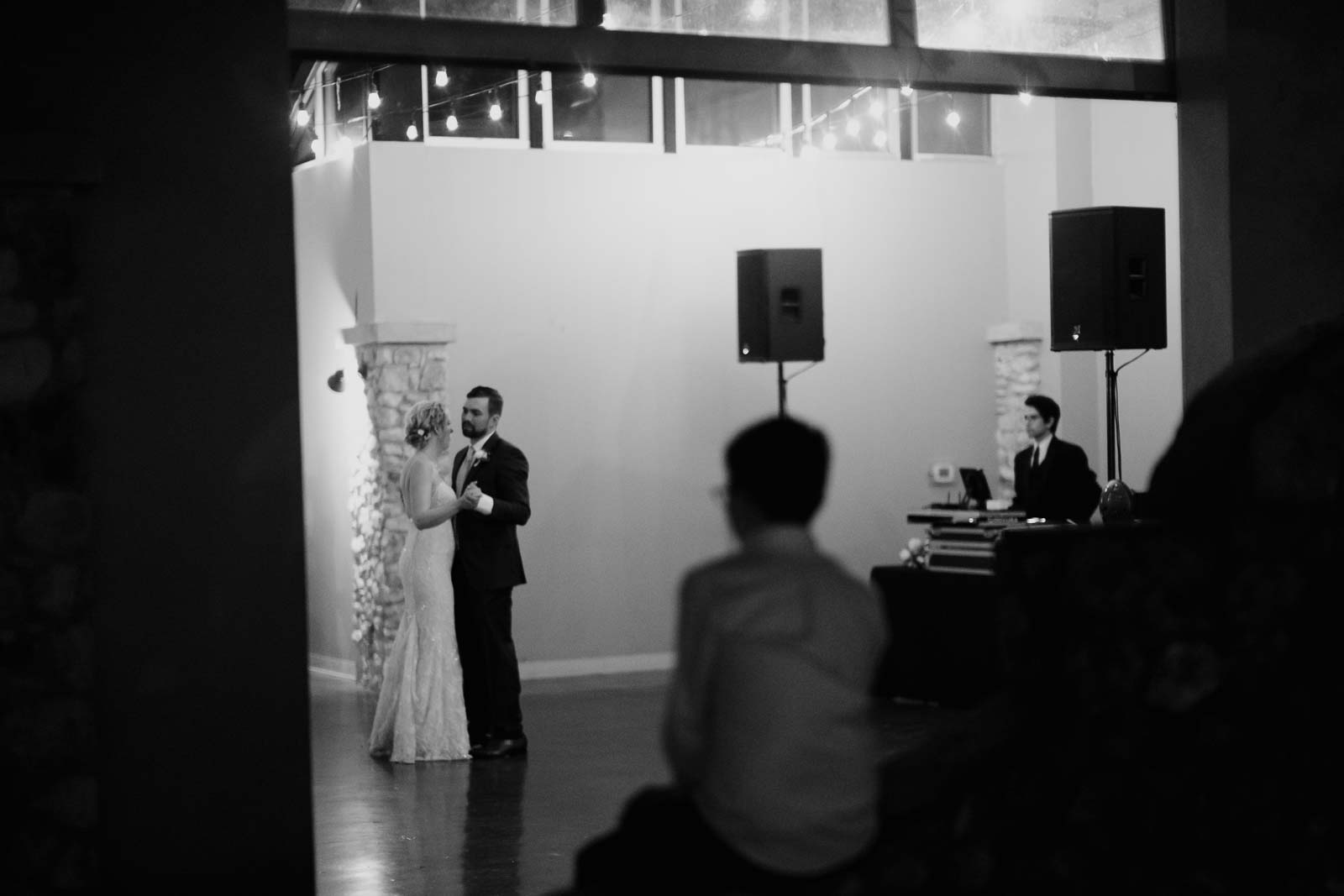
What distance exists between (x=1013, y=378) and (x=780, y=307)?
7.78 ft

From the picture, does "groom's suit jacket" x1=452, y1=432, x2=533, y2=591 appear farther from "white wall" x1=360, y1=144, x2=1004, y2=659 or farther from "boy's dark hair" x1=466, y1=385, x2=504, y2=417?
"white wall" x1=360, y1=144, x2=1004, y2=659

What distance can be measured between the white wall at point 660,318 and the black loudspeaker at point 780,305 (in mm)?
826

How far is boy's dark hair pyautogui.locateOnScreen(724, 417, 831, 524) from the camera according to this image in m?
2.64

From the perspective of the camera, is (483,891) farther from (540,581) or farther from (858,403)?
(858,403)

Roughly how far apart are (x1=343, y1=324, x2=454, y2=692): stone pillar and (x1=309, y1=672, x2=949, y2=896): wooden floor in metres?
0.47

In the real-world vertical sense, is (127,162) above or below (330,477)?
above

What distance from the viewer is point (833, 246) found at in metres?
11.3

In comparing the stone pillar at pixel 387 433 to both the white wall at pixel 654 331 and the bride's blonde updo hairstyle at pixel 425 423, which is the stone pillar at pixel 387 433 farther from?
the bride's blonde updo hairstyle at pixel 425 423

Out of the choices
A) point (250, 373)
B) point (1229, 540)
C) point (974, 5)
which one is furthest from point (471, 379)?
point (1229, 540)

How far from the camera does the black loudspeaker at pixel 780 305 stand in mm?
9906

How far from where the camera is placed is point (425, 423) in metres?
7.95

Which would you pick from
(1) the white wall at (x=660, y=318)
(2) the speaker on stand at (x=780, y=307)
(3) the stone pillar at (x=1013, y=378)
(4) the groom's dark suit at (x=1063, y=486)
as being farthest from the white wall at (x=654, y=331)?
(4) the groom's dark suit at (x=1063, y=486)

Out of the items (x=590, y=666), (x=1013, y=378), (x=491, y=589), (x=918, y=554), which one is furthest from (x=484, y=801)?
(x=1013, y=378)

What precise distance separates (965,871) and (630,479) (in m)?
7.54
